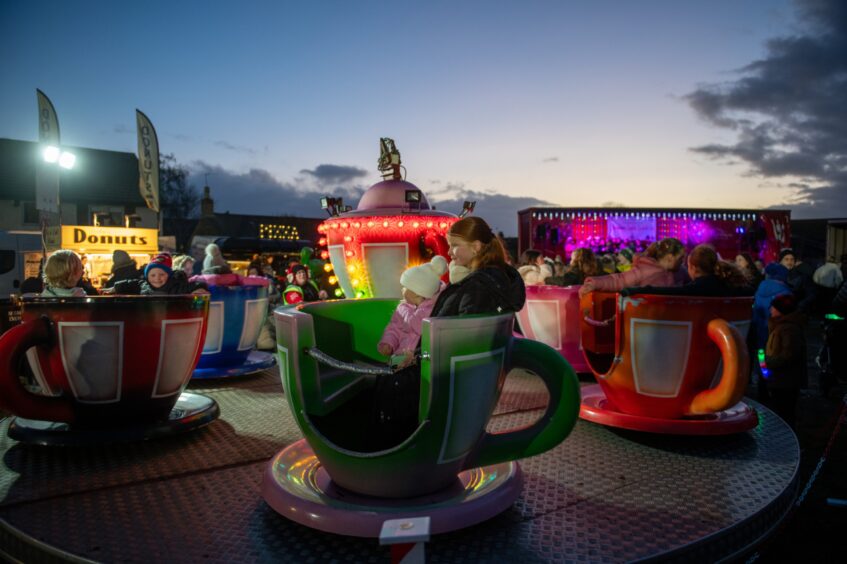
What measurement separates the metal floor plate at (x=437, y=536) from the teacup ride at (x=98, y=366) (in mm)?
93

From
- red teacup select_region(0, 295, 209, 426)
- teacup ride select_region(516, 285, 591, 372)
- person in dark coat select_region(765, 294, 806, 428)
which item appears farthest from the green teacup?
person in dark coat select_region(765, 294, 806, 428)

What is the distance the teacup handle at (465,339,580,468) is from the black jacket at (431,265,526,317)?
15 centimetres

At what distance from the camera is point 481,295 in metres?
1.96

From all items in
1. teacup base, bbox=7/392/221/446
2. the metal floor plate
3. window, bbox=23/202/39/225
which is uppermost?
window, bbox=23/202/39/225

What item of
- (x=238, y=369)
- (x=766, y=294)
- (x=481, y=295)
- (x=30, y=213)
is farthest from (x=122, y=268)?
(x=30, y=213)

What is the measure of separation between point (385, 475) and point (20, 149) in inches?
1349

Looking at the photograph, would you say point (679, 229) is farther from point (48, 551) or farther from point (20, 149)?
point (20, 149)

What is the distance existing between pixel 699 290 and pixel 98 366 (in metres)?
2.87

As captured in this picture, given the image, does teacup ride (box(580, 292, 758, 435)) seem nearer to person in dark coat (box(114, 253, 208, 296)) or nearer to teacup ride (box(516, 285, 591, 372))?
teacup ride (box(516, 285, 591, 372))

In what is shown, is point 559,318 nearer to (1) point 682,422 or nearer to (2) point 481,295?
(1) point 682,422

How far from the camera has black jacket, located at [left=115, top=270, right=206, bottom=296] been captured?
4387 mm

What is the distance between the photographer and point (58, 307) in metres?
2.53

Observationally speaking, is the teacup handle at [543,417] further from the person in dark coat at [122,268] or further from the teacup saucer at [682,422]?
the person in dark coat at [122,268]

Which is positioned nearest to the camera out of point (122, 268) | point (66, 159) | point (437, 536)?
point (437, 536)
